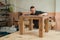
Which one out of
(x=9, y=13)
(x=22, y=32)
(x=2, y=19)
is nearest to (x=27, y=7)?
(x=9, y=13)

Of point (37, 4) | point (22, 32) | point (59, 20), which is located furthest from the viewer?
point (37, 4)

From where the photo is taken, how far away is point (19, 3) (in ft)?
19.0

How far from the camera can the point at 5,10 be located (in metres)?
5.78

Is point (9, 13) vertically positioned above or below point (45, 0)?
below

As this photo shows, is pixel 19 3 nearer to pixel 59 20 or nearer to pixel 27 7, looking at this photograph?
pixel 27 7

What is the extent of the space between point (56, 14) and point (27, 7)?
3.89 ft

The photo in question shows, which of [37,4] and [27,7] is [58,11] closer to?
[37,4]

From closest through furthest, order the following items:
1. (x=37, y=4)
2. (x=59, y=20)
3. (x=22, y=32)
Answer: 1. (x=22, y=32)
2. (x=59, y=20)
3. (x=37, y=4)

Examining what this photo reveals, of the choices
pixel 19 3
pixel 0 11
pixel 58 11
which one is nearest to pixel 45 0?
pixel 58 11

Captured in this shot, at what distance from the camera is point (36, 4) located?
561cm

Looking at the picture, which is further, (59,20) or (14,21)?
(14,21)

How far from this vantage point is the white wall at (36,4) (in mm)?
5430

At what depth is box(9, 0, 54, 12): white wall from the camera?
5430mm

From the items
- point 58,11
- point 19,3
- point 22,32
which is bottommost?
point 22,32
